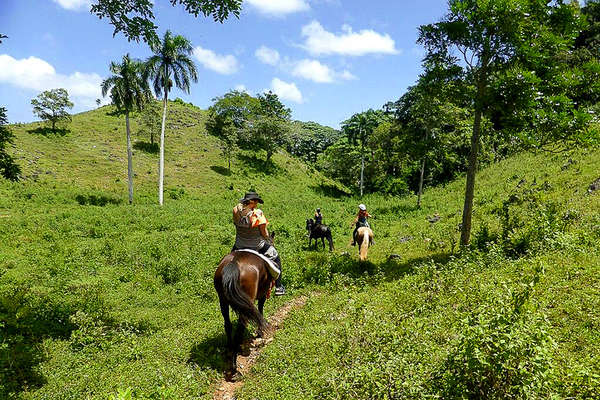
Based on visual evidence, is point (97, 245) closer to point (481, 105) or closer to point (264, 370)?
point (264, 370)

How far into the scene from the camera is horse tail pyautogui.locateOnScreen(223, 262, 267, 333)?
22.1 ft

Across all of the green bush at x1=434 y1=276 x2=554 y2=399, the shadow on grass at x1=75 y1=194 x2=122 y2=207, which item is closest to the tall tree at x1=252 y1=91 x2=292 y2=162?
the shadow on grass at x1=75 y1=194 x2=122 y2=207

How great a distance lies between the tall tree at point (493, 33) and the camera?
381 inches

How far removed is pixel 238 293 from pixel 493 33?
11.1 meters

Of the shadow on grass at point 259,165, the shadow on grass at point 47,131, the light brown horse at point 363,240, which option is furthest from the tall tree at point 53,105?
the light brown horse at point 363,240

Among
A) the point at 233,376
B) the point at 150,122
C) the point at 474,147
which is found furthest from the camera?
the point at 150,122

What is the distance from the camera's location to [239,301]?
22.1 feet

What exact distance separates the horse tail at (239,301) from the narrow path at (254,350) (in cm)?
47

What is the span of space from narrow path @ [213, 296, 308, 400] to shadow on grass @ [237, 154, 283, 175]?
4188 centimetres

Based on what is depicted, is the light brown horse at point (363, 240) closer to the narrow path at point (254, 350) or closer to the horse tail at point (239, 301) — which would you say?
the narrow path at point (254, 350)

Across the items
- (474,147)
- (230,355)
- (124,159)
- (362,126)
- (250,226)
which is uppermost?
(362,126)

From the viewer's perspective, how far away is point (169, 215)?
977 inches

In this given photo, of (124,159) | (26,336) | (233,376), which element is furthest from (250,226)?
(124,159)

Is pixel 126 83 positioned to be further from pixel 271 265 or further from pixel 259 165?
pixel 271 265
